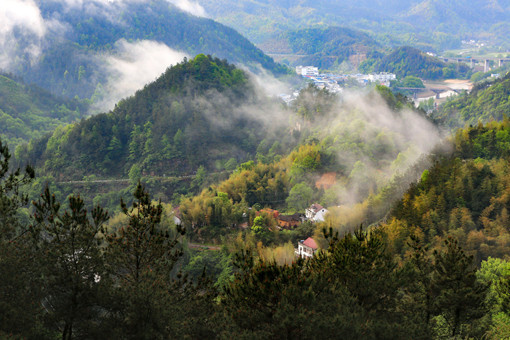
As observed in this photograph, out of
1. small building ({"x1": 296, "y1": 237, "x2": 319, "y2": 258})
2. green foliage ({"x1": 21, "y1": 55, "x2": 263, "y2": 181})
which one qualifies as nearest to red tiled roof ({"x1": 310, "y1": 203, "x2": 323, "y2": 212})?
small building ({"x1": 296, "y1": 237, "x2": 319, "y2": 258})

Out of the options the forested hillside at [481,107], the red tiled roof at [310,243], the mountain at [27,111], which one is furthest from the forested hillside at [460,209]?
the mountain at [27,111]

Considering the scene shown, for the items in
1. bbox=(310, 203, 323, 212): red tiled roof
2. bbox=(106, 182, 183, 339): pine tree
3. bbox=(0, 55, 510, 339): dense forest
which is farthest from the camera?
bbox=(310, 203, 323, 212): red tiled roof

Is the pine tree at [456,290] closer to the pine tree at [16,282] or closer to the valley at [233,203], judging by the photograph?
the valley at [233,203]

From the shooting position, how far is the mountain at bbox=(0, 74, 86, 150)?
88.5m

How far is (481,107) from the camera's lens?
8525 cm

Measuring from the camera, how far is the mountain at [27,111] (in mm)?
88500

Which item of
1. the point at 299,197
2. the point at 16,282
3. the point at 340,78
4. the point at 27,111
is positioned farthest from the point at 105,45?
the point at 16,282

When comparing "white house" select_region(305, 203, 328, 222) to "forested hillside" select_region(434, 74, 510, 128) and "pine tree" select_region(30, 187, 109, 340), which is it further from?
"forested hillside" select_region(434, 74, 510, 128)

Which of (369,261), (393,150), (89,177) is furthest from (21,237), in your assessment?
(89,177)

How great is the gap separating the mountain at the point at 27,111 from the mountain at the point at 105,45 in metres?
20.8

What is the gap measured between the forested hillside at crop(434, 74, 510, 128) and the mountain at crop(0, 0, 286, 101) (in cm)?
7157

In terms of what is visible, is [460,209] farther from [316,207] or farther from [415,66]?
[415,66]

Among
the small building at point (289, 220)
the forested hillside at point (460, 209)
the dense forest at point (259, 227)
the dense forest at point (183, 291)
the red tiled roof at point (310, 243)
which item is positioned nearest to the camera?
the dense forest at point (183, 291)

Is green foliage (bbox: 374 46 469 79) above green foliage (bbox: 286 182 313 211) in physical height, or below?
above
